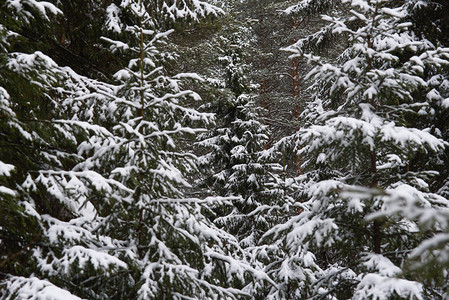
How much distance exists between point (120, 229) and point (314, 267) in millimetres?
3298

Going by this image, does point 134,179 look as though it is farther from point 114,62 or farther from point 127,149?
point 114,62

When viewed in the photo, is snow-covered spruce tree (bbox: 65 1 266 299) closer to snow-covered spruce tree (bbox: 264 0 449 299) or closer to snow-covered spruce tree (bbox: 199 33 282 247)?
snow-covered spruce tree (bbox: 264 0 449 299)

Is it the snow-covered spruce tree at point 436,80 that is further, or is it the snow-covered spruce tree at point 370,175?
the snow-covered spruce tree at point 436,80

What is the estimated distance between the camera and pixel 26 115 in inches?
150

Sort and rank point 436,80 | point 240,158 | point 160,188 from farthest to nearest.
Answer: point 240,158
point 436,80
point 160,188

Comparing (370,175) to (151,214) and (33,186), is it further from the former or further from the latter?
(33,186)

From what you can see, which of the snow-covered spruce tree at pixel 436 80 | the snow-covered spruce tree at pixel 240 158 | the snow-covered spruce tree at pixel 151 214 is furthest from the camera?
the snow-covered spruce tree at pixel 240 158

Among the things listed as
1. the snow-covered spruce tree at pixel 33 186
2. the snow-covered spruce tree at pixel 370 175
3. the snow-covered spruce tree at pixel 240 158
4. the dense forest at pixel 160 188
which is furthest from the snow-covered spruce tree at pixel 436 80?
the snow-covered spruce tree at pixel 33 186

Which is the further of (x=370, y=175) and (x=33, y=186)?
(x=370, y=175)

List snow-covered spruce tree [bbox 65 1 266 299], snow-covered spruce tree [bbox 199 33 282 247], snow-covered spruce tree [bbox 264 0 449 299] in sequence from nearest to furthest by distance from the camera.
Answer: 1. snow-covered spruce tree [bbox 264 0 449 299]
2. snow-covered spruce tree [bbox 65 1 266 299]
3. snow-covered spruce tree [bbox 199 33 282 247]

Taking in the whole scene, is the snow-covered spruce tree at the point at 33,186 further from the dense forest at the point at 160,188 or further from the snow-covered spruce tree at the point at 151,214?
the snow-covered spruce tree at the point at 151,214

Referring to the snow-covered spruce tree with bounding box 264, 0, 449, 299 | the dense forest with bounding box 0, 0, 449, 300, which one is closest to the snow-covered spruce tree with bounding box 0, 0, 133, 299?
the dense forest with bounding box 0, 0, 449, 300

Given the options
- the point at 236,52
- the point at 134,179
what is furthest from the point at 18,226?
the point at 236,52

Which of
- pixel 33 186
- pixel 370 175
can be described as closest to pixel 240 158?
pixel 370 175
